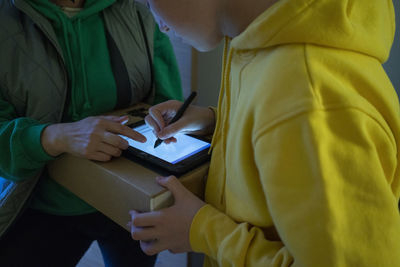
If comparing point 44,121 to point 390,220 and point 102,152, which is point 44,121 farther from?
point 390,220

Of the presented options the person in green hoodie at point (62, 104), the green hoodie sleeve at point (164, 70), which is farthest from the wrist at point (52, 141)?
the green hoodie sleeve at point (164, 70)

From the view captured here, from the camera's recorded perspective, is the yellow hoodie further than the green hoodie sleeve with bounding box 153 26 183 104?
No

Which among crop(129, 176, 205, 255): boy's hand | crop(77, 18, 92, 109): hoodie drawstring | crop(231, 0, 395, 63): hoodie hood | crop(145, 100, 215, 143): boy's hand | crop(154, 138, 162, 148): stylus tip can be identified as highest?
crop(231, 0, 395, 63): hoodie hood

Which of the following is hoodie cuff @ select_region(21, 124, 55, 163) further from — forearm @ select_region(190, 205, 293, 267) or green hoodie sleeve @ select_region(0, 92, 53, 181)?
forearm @ select_region(190, 205, 293, 267)

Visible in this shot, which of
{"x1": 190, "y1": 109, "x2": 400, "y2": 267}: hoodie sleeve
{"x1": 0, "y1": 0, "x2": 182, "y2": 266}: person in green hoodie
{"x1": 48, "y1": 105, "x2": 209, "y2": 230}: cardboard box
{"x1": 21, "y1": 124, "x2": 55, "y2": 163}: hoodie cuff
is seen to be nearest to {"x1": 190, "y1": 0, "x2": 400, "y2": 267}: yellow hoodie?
{"x1": 190, "y1": 109, "x2": 400, "y2": 267}: hoodie sleeve

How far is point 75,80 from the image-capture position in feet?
2.29

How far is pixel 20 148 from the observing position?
575 millimetres

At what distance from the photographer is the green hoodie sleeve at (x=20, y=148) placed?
22.5 inches

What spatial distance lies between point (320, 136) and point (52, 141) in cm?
49

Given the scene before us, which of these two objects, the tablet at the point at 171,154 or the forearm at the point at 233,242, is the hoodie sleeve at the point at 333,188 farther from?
the tablet at the point at 171,154

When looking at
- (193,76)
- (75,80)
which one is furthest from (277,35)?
(193,76)

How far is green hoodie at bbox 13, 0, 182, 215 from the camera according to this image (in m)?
0.68

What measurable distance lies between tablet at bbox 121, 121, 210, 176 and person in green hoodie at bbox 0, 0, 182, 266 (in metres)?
0.03

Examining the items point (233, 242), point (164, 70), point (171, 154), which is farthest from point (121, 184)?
point (164, 70)
